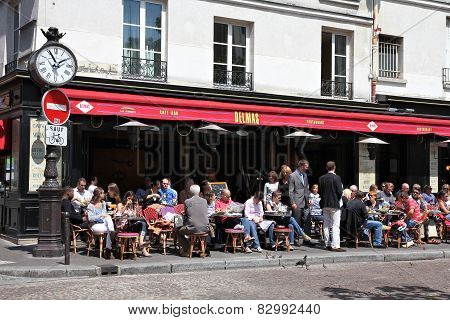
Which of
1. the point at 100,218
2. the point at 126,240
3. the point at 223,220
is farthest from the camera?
the point at 223,220

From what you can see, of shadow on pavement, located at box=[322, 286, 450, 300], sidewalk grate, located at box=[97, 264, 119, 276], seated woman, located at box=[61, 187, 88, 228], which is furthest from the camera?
seated woman, located at box=[61, 187, 88, 228]

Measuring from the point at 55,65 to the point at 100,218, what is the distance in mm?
2726

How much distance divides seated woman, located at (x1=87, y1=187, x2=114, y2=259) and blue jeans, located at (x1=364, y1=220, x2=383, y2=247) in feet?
16.8

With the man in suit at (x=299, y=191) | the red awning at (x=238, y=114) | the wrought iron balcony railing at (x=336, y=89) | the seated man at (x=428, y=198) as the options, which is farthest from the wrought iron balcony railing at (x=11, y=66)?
the seated man at (x=428, y=198)

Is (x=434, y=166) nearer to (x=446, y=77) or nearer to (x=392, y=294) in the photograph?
(x=446, y=77)

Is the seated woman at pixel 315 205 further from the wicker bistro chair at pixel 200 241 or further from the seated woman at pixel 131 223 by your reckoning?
the seated woman at pixel 131 223

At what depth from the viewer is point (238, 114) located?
13.0 meters

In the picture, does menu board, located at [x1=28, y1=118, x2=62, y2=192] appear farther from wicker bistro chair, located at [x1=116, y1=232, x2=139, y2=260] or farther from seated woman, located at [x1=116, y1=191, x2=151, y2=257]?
wicker bistro chair, located at [x1=116, y1=232, x2=139, y2=260]

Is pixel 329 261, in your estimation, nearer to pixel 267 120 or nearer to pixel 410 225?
pixel 410 225

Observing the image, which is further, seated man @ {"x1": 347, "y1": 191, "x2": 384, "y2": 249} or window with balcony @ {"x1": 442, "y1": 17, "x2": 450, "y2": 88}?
window with balcony @ {"x1": 442, "y1": 17, "x2": 450, "y2": 88}

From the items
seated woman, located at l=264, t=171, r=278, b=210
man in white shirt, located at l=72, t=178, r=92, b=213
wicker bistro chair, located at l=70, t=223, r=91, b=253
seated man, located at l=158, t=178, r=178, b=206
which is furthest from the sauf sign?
seated woman, located at l=264, t=171, r=278, b=210

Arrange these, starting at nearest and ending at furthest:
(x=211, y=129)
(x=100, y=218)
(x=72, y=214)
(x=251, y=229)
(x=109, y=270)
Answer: (x=109, y=270) < (x=100, y=218) < (x=72, y=214) < (x=251, y=229) < (x=211, y=129)

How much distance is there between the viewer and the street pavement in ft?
22.7

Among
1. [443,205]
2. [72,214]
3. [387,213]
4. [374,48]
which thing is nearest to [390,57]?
[374,48]
